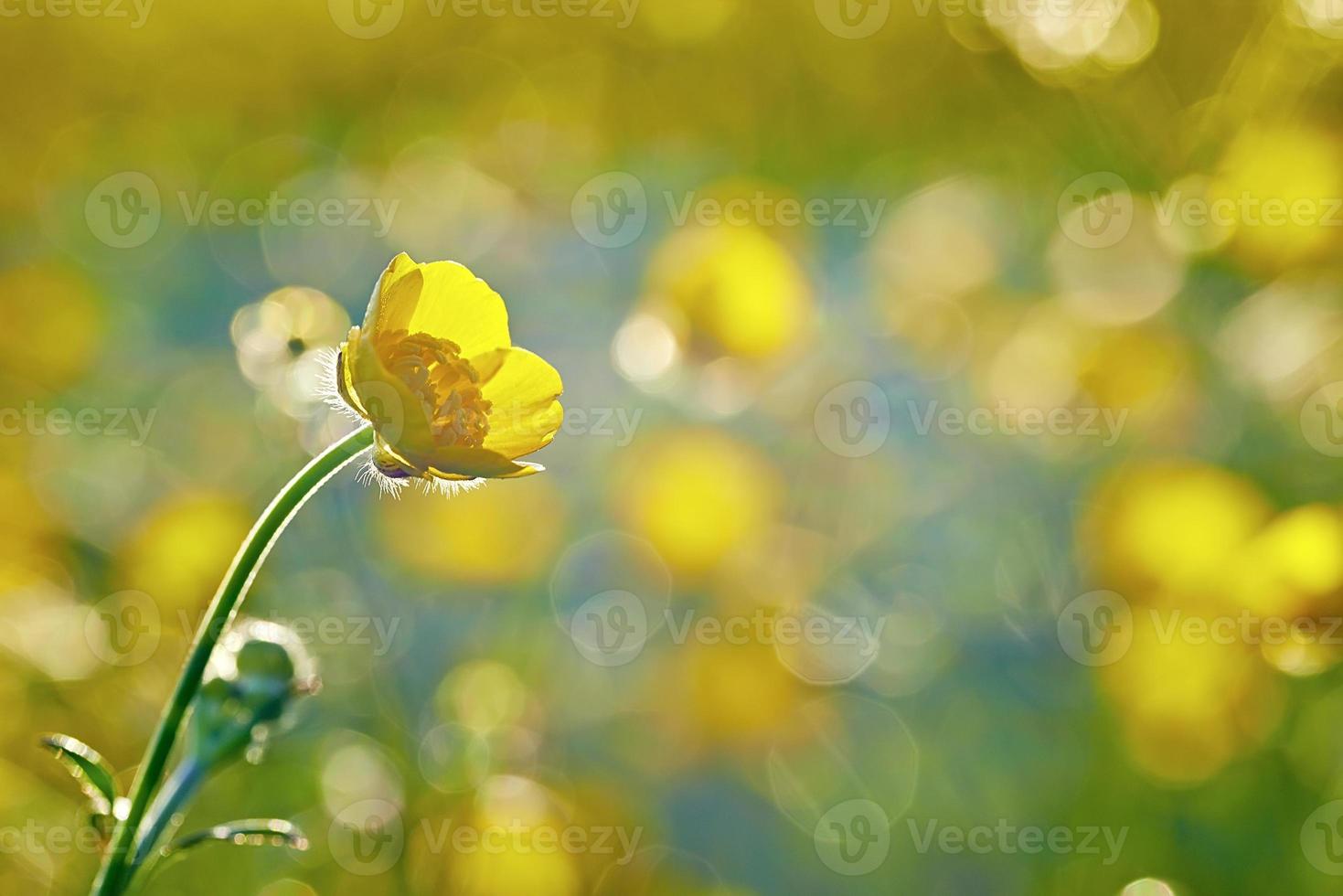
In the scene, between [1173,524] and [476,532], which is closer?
[1173,524]

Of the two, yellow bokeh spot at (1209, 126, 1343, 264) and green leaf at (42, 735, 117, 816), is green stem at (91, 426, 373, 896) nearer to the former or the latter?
green leaf at (42, 735, 117, 816)

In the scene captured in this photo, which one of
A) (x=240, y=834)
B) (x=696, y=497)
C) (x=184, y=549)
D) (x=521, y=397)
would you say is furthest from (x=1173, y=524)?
(x=184, y=549)

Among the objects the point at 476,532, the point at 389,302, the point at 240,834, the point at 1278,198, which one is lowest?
the point at 240,834

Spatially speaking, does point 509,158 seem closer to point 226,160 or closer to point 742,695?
point 226,160

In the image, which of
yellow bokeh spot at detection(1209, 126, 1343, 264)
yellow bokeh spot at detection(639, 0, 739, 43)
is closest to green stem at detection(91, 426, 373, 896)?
yellow bokeh spot at detection(1209, 126, 1343, 264)

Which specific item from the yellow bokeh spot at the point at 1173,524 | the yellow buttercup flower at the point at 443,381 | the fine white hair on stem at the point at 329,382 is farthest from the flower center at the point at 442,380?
the yellow bokeh spot at the point at 1173,524

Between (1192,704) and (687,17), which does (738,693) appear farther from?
(687,17)

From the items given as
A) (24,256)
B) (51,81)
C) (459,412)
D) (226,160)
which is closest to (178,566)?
(459,412)

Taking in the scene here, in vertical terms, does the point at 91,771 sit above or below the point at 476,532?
below
